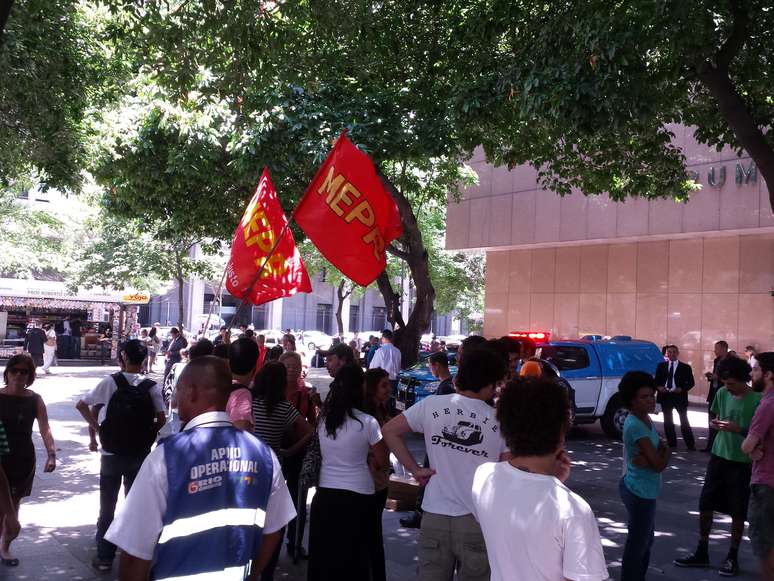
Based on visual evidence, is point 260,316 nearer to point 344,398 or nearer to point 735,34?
point 735,34

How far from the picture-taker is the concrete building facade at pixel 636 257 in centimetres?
2117

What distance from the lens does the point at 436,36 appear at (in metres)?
13.2

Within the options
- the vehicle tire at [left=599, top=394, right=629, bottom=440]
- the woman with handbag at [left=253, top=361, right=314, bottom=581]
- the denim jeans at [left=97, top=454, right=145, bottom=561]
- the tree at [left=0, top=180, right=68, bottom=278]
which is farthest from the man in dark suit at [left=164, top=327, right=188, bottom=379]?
the tree at [left=0, top=180, right=68, bottom=278]

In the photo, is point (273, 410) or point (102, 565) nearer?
point (273, 410)

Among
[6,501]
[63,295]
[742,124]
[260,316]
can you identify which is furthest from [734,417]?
[260,316]

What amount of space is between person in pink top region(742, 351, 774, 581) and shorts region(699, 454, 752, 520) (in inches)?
35.8

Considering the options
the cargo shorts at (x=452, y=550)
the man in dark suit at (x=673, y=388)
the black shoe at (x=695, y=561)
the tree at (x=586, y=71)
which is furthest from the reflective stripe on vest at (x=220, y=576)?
the man in dark suit at (x=673, y=388)

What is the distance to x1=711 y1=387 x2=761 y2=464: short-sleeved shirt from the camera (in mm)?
6199

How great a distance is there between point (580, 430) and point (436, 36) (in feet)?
26.8

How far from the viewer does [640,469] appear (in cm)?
516

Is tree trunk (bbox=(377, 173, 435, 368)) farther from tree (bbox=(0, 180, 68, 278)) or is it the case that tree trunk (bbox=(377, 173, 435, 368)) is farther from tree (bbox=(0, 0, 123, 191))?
tree (bbox=(0, 180, 68, 278))

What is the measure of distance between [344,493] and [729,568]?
3659 mm

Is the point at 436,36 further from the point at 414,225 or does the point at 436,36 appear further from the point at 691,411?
the point at 691,411

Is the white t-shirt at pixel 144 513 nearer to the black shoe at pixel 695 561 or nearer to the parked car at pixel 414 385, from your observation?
the black shoe at pixel 695 561
